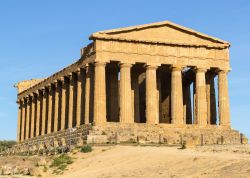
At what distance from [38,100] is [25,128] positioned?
1077 cm

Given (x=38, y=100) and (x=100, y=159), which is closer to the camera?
(x=100, y=159)

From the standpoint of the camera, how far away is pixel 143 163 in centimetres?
3972

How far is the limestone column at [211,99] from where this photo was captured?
76562 millimetres

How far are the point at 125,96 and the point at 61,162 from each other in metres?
22.2

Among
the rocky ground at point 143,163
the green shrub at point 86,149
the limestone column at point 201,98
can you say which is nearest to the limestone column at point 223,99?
the limestone column at point 201,98

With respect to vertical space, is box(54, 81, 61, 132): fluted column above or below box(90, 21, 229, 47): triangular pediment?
below

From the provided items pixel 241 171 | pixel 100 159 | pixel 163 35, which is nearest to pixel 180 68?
pixel 163 35

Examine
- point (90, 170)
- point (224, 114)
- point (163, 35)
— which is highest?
point (163, 35)

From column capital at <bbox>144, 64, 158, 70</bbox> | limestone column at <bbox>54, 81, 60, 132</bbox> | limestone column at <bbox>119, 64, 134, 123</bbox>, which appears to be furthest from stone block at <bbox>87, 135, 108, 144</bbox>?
limestone column at <bbox>54, 81, 60, 132</bbox>

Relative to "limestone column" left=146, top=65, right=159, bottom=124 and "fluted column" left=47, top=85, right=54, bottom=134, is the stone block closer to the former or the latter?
"limestone column" left=146, top=65, right=159, bottom=124

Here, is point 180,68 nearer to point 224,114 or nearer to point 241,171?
point 224,114

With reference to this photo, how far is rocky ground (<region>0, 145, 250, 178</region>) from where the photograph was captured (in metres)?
33.1

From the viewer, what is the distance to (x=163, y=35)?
71.6 m

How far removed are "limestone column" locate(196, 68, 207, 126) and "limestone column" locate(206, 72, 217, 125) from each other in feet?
13.6
